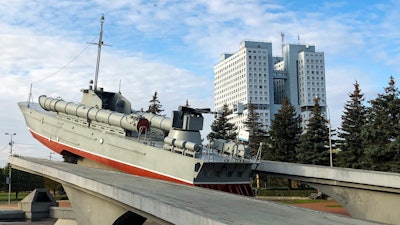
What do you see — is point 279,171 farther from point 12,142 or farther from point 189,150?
point 12,142

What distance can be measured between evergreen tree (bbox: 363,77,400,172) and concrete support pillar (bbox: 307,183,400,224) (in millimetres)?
15480

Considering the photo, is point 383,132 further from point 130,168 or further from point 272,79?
point 272,79

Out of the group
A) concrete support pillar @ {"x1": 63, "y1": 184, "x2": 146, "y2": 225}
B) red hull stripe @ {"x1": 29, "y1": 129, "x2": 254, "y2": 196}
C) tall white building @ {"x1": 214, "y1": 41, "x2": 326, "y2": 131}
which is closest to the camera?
concrete support pillar @ {"x1": 63, "y1": 184, "x2": 146, "y2": 225}

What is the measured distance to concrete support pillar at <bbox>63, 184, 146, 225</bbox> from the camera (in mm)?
13859

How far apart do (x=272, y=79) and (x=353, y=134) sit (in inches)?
4327

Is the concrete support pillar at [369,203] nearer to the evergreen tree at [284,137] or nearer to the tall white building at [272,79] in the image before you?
the evergreen tree at [284,137]

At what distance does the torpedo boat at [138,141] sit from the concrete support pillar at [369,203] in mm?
4638

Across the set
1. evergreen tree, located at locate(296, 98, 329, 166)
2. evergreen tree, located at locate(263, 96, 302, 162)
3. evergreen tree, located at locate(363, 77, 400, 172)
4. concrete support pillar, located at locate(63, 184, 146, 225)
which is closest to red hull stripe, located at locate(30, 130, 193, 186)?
concrete support pillar, located at locate(63, 184, 146, 225)

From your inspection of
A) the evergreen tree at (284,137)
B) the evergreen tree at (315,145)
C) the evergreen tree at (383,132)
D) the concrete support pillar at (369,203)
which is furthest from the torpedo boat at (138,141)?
the evergreen tree at (284,137)

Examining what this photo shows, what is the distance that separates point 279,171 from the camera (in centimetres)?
2272

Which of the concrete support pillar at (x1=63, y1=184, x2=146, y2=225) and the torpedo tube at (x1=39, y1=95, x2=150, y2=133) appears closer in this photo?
the concrete support pillar at (x1=63, y1=184, x2=146, y2=225)

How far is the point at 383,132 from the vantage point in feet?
115

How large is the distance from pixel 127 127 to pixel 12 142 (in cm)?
3028

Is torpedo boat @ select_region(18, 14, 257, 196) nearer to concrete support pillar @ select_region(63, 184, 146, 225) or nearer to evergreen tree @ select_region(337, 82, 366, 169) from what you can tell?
concrete support pillar @ select_region(63, 184, 146, 225)
